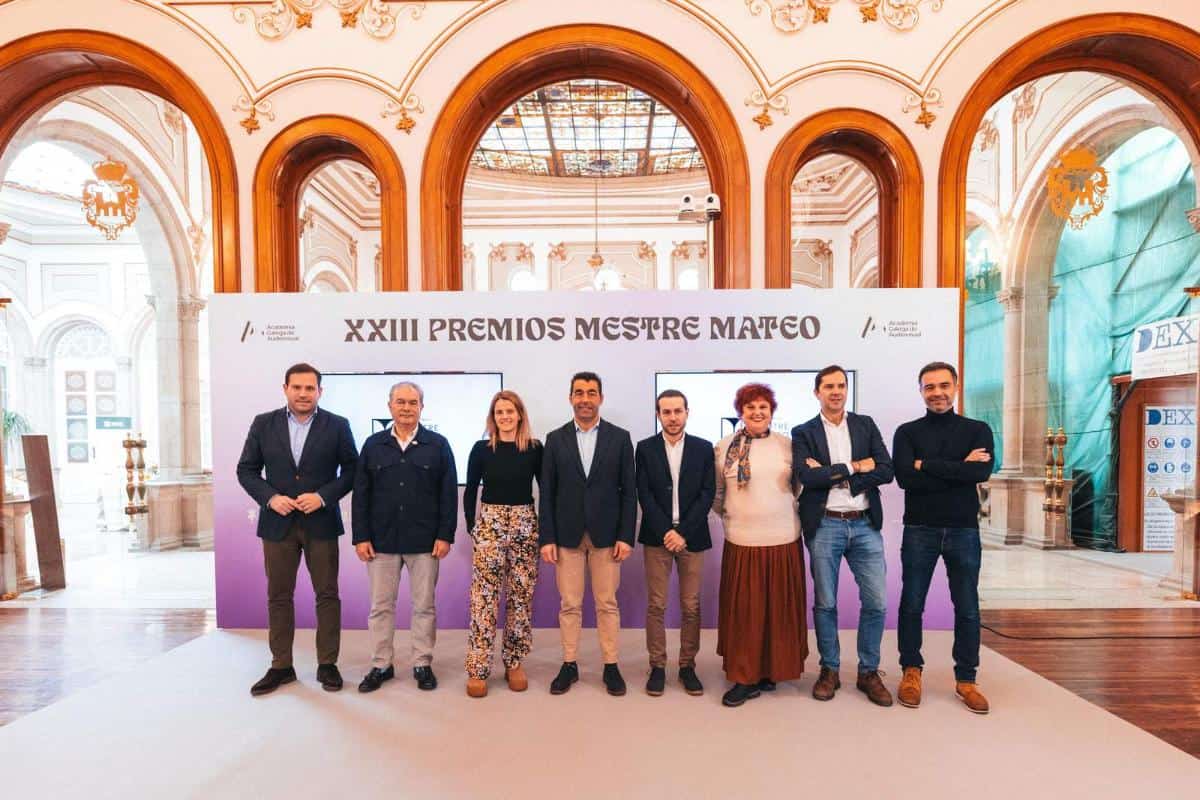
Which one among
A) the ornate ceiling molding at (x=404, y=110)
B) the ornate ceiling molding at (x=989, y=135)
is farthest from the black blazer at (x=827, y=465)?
the ornate ceiling molding at (x=989, y=135)

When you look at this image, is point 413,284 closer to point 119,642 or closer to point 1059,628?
point 119,642

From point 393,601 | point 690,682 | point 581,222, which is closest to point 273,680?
point 393,601

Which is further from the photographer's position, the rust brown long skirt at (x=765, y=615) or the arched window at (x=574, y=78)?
the arched window at (x=574, y=78)

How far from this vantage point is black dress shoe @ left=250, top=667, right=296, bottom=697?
3.20 metres

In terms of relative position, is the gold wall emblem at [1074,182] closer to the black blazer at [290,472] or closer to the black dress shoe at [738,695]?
the black dress shoe at [738,695]

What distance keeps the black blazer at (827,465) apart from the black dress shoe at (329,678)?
246 cm

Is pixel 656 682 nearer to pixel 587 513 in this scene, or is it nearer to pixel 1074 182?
pixel 587 513

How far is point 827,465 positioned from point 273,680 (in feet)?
9.71

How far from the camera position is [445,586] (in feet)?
13.5

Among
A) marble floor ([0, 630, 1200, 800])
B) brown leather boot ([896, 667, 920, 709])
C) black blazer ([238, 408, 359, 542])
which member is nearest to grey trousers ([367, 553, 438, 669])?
marble floor ([0, 630, 1200, 800])

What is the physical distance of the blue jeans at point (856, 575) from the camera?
3.09 metres

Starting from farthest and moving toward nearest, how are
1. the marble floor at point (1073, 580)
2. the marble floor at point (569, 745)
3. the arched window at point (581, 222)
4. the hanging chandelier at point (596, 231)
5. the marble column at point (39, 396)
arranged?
the marble column at point (39, 396) → the hanging chandelier at point (596, 231) → the arched window at point (581, 222) → the marble floor at point (1073, 580) → the marble floor at point (569, 745)

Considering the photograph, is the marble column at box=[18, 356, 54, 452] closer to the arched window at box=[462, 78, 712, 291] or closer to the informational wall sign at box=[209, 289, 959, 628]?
the arched window at box=[462, 78, 712, 291]

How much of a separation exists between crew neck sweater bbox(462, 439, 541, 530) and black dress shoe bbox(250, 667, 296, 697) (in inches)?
53.3
